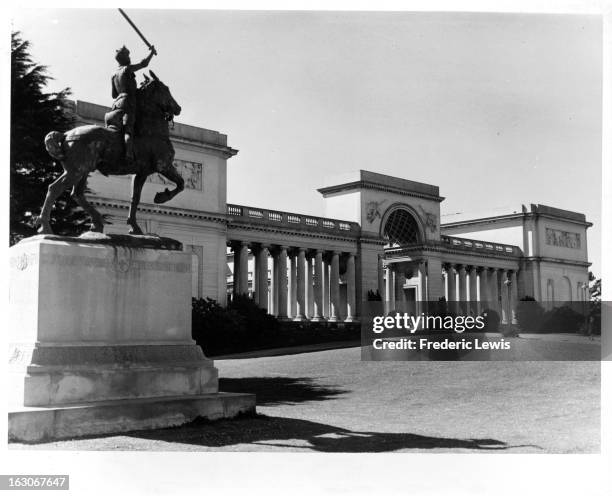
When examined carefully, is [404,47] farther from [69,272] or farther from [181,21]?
[69,272]

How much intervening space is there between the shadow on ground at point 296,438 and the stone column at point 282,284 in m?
47.1

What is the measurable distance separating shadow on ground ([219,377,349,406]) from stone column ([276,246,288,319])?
1326 inches

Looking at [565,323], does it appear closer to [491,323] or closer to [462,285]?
[491,323]

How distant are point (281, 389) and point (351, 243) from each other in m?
48.0

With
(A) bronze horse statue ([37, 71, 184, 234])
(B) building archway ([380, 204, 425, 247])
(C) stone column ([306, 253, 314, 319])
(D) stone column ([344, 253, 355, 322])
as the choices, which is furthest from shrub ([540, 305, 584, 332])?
(B) building archway ([380, 204, 425, 247])

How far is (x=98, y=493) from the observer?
42.8ft

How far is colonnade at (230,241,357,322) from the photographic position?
210ft

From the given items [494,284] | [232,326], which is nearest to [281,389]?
[232,326]

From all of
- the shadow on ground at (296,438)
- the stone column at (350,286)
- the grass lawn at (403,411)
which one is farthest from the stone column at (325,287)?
the shadow on ground at (296,438)

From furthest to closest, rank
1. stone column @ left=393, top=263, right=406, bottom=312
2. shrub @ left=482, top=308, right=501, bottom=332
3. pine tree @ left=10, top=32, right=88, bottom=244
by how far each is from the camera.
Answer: stone column @ left=393, top=263, right=406, bottom=312 < pine tree @ left=10, top=32, right=88, bottom=244 < shrub @ left=482, top=308, right=501, bottom=332

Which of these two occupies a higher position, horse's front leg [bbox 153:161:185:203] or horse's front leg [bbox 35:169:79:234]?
horse's front leg [bbox 153:161:185:203]

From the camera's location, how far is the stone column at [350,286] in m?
71.4

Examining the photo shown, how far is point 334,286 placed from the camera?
70812 millimetres

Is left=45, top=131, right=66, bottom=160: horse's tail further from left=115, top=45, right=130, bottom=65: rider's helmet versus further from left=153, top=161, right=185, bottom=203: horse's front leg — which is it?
left=153, top=161, right=185, bottom=203: horse's front leg
